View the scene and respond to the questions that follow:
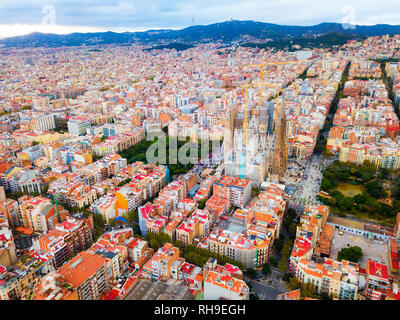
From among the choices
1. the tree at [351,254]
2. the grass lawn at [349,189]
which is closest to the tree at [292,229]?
the tree at [351,254]

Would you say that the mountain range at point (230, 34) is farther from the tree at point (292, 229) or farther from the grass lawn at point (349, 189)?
the tree at point (292, 229)

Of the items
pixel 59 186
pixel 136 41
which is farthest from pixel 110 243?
pixel 136 41

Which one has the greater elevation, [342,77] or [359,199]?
[342,77]

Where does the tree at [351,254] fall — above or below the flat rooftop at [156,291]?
below

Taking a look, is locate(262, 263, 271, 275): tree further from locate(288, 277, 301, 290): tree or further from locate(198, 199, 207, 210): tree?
locate(198, 199, 207, 210): tree

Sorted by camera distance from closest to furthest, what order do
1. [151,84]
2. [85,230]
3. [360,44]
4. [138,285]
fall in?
[138,285]
[85,230]
[151,84]
[360,44]

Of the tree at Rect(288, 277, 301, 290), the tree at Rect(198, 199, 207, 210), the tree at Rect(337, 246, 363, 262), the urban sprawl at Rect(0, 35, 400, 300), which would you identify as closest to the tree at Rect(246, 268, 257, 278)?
the urban sprawl at Rect(0, 35, 400, 300)

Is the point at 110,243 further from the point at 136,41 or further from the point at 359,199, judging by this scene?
the point at 136,41

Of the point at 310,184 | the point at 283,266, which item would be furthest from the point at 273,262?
the point at 310,184

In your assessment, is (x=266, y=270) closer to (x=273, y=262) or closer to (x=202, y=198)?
(x=273, y=262)
